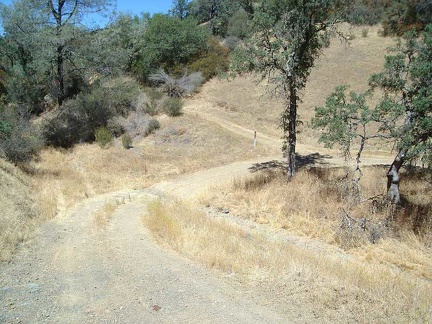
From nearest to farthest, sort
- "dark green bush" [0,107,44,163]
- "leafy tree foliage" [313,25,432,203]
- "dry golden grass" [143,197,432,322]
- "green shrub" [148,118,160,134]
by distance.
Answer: "dry golden grass" [143,197,432,322] → "leafy tree foliage" [313,25,432,203] → "dark green bush" [0,107,44,163] → "green shrub" [148,118,160,134]

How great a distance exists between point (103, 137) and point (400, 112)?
16.9 metres

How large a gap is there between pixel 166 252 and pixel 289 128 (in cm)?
932

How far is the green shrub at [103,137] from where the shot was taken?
21727 mm

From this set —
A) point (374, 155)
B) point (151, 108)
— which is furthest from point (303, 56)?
point (151, 108)

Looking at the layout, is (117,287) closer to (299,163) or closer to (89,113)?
(299,163)

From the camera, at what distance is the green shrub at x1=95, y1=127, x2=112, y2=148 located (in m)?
21.7

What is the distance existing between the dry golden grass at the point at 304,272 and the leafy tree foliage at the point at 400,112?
12.3 feet

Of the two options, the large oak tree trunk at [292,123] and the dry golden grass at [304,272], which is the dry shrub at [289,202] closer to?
the large oak tree trunk at [292,123]

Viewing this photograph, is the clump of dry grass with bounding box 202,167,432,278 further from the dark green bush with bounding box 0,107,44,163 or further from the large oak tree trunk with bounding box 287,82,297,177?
the dark green bush with bounding box 0,107,44,163

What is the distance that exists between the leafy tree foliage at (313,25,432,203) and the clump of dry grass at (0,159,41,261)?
30.8ft

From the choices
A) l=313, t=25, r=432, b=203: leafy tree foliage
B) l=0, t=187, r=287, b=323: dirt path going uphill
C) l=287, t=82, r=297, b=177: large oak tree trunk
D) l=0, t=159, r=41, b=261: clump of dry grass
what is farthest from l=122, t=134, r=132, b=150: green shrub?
l=0, t=187, r=287, b=323: dirt path going uphill

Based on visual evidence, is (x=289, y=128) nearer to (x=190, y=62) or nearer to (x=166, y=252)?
(x=166, y=252)

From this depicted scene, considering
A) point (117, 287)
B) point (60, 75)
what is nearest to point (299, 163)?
point (117, 287)

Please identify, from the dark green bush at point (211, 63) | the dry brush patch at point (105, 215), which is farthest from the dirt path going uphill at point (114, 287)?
the dark green bush at point (211, 63)
